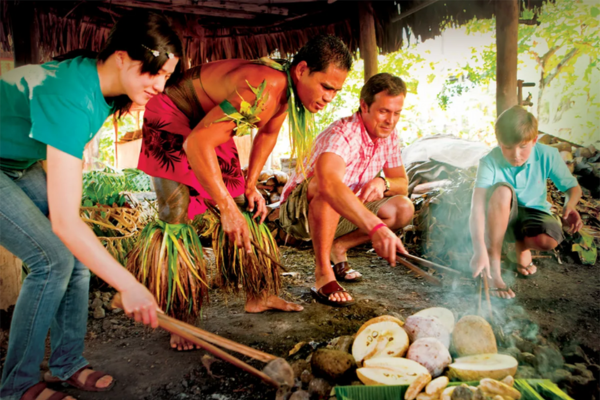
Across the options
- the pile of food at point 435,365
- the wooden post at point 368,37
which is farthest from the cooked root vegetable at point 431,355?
the wooden post at point 368,37

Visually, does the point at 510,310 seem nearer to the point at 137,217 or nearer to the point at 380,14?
the point at 137,217

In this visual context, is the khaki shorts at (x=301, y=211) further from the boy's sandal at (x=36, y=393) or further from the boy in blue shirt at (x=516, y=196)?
the boy's sandal at (x=36, y=393)

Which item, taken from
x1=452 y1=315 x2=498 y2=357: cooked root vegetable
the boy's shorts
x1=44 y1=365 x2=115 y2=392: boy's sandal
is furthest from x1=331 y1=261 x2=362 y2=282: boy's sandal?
x1=44 y1=365 x2=115 y2=392: boy's sandal

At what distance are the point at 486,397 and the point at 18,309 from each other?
158 cm

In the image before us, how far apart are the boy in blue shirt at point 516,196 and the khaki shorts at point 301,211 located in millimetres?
662

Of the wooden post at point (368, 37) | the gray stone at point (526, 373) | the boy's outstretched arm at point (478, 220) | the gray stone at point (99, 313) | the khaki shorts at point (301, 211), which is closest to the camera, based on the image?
the gray stone at point (526, 373)

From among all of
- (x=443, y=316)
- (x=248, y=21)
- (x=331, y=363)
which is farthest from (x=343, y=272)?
(x=248, y=21)

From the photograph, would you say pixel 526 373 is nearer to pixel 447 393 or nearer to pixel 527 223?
pixel 447 393

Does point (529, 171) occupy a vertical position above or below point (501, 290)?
above

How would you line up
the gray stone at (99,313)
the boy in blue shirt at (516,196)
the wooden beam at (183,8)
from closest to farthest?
1. the gray stone at (99,313)
2. the boy in blue shirt at (516,196)
3. the wooden beam at (183,8)

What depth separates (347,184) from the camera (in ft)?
9.03

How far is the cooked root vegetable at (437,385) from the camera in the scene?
1.26 meters

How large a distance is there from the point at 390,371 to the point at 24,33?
4191 millimetres

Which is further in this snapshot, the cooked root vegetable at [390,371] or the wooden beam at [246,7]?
the wooden beam at [246,7]
